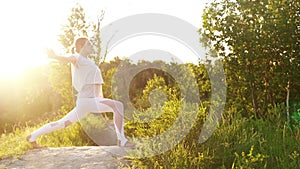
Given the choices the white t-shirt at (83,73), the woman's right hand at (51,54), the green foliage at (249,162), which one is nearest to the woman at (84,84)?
the white t-shirt at (83,73)

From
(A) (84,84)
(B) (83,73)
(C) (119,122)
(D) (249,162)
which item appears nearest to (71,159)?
(C) (119,122)

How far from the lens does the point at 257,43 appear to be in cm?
829

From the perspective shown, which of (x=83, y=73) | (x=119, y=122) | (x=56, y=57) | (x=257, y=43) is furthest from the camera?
(x=257, y=43)

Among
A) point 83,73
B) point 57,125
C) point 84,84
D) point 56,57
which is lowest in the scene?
point 57,125

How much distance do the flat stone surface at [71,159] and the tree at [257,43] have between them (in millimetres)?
3150

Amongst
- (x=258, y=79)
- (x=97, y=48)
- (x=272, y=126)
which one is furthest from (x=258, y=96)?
(x=97, y=48)

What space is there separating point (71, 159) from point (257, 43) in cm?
406

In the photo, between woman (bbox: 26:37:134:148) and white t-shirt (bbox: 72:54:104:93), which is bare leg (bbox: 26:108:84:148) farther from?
white t-shirt (bbox: 72:54:104:93)

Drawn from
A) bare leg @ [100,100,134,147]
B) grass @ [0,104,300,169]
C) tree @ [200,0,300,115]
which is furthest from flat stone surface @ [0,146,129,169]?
tree @ [200,0,300,115]

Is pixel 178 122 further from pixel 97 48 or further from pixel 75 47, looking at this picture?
pixel 97 48

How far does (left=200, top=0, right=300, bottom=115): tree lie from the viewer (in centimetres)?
827

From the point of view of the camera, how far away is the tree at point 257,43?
8266mm

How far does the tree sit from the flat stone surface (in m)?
3.15

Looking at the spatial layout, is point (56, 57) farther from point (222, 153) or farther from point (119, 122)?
point (222, 153)
